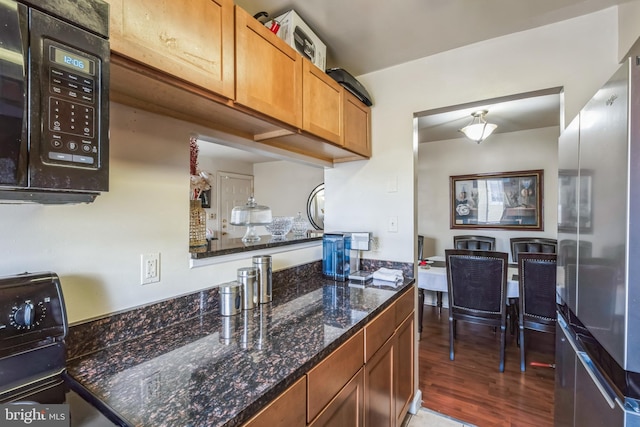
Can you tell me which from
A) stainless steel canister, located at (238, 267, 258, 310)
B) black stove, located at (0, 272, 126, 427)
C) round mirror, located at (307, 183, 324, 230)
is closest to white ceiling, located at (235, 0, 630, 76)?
stainless steel canister, located at (238, 267, 258, 310)

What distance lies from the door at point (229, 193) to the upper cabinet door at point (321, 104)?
330 cm

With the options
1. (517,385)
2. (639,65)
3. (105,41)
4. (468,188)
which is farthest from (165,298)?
(468,188)

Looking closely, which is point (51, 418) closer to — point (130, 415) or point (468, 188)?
point (130, 415)

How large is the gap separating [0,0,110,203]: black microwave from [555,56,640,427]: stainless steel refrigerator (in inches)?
51.1

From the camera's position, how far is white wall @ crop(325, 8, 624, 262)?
5.07ft

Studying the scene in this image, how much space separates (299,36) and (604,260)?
155 centimetres

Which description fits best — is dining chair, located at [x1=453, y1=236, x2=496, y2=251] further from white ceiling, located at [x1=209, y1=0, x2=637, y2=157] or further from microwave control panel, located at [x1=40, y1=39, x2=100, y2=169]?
microwave control panel, located at [x1=40, y1=39, x2=100, y2=169]

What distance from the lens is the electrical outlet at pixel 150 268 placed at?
111cm

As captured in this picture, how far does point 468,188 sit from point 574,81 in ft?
9.10

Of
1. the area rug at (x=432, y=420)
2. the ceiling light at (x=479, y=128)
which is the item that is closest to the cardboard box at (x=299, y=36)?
the ceiling light at (x=479, y=128)

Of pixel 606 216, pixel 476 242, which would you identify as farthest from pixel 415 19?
pixel 476 242

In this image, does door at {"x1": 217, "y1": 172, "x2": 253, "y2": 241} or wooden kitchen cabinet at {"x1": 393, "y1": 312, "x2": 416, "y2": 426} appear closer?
wooden kitchen cabinet at {"x1": 393, "y1": 312, "x2": 416, "y2": 426}

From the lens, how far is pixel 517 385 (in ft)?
7.55

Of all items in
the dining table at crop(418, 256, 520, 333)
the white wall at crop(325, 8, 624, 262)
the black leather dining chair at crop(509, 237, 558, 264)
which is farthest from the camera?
the black leather dining chair at crop(509, 237, 558, 264)
